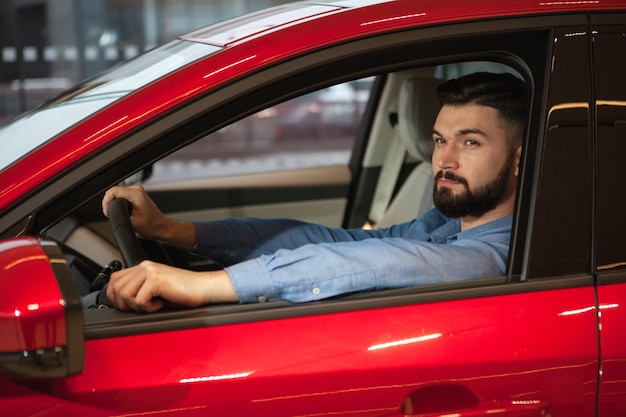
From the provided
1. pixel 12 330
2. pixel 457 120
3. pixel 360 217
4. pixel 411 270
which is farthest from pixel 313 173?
pixel 12 330

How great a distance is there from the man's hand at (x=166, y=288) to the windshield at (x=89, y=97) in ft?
0.85

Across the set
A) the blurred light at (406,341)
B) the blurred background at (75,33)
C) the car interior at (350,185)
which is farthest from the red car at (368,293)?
the blurred background at (75,33)

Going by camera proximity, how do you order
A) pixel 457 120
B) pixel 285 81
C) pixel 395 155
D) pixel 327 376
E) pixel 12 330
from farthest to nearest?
pixel 395 155 < pixel 457 120 < pixel 285 81 < pixel 327 376 < pixel 12 330

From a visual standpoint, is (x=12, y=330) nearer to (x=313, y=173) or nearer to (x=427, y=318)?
(x=427, y=318)

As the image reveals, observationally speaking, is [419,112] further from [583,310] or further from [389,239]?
[583,310]

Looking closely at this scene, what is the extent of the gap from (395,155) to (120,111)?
1.98 m

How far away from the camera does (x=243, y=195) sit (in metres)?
3.33

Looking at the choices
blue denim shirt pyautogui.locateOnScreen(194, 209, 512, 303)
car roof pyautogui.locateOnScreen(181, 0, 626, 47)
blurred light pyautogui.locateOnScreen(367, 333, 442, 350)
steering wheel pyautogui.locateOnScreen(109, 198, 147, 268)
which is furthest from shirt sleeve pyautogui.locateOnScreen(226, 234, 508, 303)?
car roof pyautogui.locateOnScreen(181, 0, 626, 47)

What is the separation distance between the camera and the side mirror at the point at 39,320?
115 cm

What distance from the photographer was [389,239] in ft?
5.37

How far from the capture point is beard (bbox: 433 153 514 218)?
1773mm

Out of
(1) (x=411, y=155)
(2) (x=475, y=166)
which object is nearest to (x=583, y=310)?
(2) (x=475, y=166)

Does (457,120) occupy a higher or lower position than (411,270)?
higher

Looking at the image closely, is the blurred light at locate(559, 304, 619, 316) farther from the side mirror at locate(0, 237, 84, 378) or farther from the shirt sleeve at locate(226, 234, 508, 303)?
the side mirror at locate(0, 237, 84, 378)
